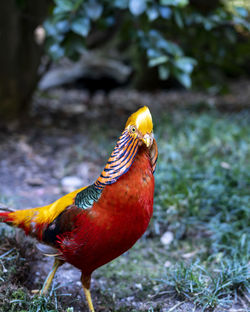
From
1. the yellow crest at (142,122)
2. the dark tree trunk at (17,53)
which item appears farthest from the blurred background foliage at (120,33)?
the yellow crest at (142,122)

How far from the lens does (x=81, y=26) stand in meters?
3.02

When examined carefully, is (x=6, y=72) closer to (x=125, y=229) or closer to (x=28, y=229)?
(x=28, y=229)

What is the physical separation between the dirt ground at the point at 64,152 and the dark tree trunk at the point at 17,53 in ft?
0.99

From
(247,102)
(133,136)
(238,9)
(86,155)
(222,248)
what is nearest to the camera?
(133,136)

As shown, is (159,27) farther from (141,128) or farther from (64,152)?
(141,128)

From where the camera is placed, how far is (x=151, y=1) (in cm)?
304

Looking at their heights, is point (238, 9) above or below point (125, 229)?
above

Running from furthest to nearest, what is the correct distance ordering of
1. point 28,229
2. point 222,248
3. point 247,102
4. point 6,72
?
point 247,102 < point 6,72 < point 222,248 < point 28,229

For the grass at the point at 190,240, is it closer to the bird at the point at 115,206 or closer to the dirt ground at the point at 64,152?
the dirt ground at the point at 64,152

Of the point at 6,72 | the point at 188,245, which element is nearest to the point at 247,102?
the point at 6,72

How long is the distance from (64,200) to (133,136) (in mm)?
503

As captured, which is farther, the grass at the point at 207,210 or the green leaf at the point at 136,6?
the green leaf at the point at 136,6

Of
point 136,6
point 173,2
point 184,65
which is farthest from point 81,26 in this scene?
point 184,65

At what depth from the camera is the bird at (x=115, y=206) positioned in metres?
1.63
